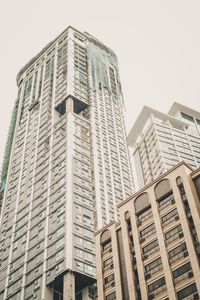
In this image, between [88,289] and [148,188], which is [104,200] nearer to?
[88,289]

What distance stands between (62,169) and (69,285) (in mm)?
24333

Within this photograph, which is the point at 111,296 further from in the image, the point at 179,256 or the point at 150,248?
the point at 179,256

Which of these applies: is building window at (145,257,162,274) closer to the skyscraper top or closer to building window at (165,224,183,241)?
building window at (165,224,183,241)

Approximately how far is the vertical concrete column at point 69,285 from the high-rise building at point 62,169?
0.42ft

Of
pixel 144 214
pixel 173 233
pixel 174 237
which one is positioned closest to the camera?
Answer: pixel 174 237

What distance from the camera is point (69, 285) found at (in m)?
59.6

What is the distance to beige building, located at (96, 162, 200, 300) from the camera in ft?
128

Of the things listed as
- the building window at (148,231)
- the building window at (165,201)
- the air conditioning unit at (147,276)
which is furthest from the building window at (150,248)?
the building window at (165,201)

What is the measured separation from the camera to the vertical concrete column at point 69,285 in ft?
192

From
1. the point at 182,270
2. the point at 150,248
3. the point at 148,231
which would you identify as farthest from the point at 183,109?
the point at 182,270

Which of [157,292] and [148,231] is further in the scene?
[148,231]

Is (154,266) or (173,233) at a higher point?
(173,233)

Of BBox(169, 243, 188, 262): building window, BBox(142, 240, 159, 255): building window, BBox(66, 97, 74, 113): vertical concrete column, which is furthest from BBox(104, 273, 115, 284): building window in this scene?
BBox(66, 97, 74, 113): vertical concrete column

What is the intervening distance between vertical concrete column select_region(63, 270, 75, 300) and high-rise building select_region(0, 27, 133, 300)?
0.13m
